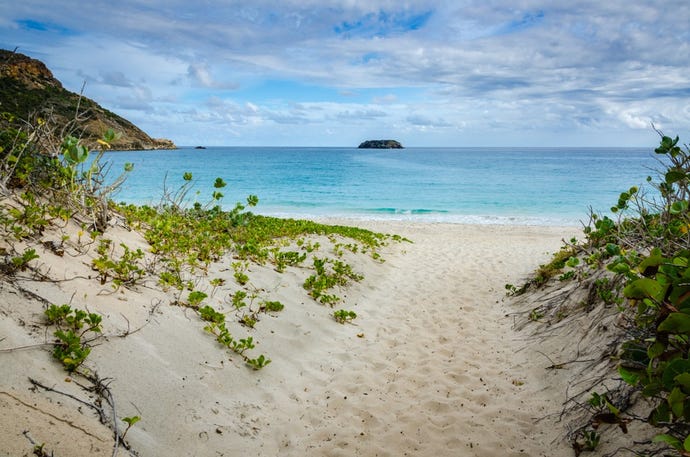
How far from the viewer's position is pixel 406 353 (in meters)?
6.06

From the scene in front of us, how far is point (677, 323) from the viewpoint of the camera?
1.82 metres

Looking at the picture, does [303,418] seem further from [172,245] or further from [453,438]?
[172,245]

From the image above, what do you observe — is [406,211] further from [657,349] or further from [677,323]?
[677,323]

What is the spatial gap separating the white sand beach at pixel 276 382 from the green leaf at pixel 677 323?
7.94 feet

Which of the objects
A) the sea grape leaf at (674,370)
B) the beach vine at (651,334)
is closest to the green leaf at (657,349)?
the beach vine at (651,334)

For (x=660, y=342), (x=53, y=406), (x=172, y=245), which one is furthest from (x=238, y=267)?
(x=660, y=342)

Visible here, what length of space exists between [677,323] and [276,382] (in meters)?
4.06

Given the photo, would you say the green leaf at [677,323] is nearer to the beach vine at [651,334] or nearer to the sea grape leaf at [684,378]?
the beach vine at [651,334]

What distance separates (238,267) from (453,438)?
4.37 metres

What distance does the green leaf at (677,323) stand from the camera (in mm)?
1798

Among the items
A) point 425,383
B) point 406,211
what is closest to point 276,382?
point 425,383

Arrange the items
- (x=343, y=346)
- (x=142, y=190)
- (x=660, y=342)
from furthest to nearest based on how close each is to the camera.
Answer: (x=142, y=190), (x=343, y=346), (x=660, y=342)

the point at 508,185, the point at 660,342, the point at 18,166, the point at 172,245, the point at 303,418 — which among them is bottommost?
the point at 303,418

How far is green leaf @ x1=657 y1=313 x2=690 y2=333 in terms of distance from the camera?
1.80 metres
